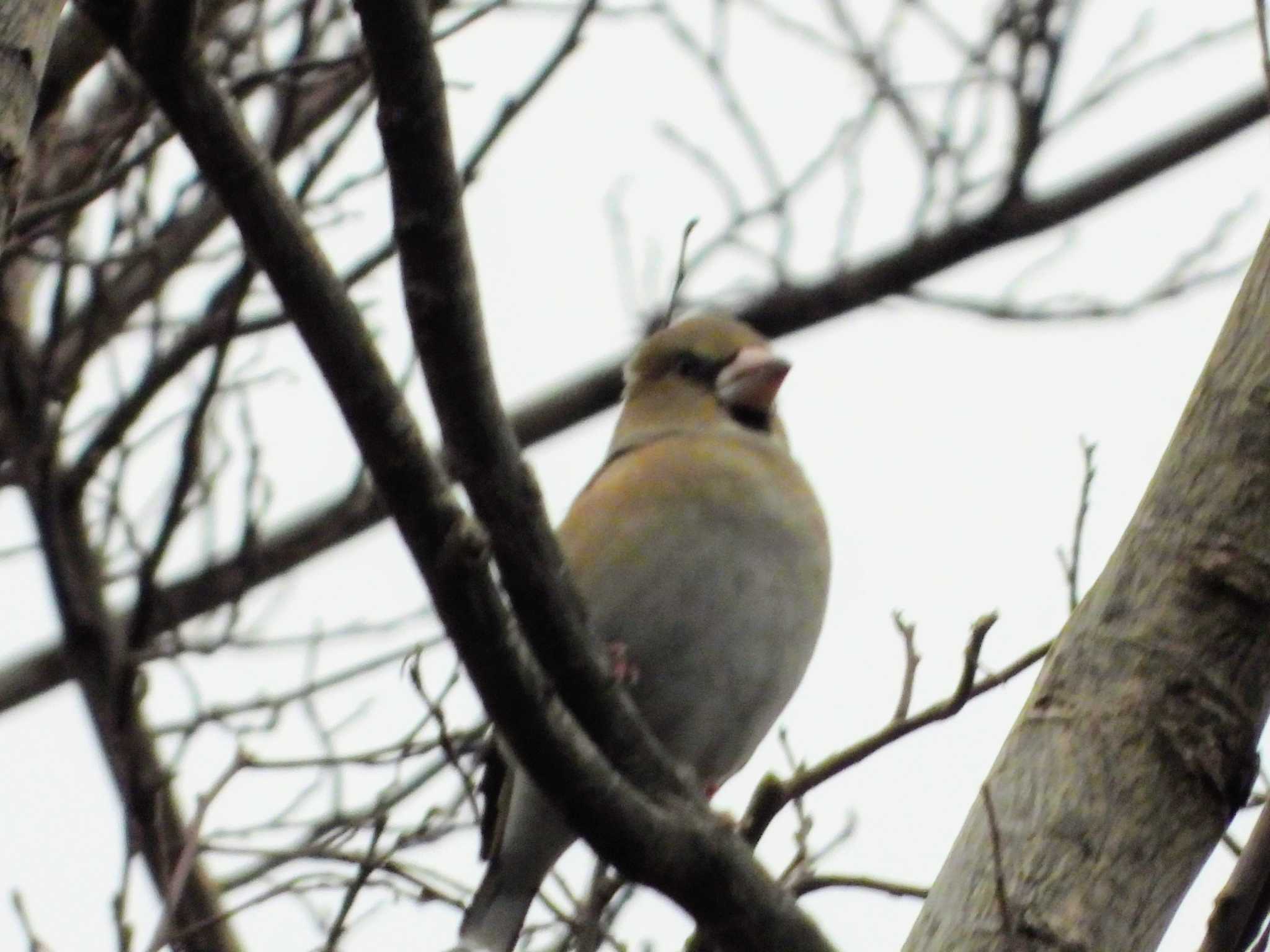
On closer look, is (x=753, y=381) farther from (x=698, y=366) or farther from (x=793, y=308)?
(x=793, y=308)

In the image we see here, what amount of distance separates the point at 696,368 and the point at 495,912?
151 centimetres

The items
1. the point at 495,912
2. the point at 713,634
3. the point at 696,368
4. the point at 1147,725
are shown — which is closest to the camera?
the point at 1147,725

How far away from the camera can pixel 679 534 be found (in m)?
4.06

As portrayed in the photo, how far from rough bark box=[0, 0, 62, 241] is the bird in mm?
2055

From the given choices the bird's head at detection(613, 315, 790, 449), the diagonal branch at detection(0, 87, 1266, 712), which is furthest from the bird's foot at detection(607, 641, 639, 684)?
the diagonal branch at detection(0, 87, 1266, 712)

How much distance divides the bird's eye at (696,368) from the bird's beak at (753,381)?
0.03 m

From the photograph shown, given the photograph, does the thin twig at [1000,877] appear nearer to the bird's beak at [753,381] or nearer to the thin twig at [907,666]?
the thin twig at [907,666]

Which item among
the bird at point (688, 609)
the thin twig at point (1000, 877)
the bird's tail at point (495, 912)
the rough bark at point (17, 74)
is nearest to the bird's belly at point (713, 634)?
the bird at point (688, 609)

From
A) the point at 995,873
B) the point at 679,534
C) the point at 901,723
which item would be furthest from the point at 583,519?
the point at 995,873

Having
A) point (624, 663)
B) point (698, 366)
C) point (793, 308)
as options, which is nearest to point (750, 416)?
point (698, 366)

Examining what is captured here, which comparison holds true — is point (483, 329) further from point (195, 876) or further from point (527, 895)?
point (195, 876)

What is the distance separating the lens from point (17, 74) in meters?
1.95

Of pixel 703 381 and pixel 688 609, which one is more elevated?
pixel 703 381

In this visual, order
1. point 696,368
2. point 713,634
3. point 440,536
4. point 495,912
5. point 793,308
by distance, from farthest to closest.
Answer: point 793,308
point 696,368
point 713,634
point 495,912
point 440,536
